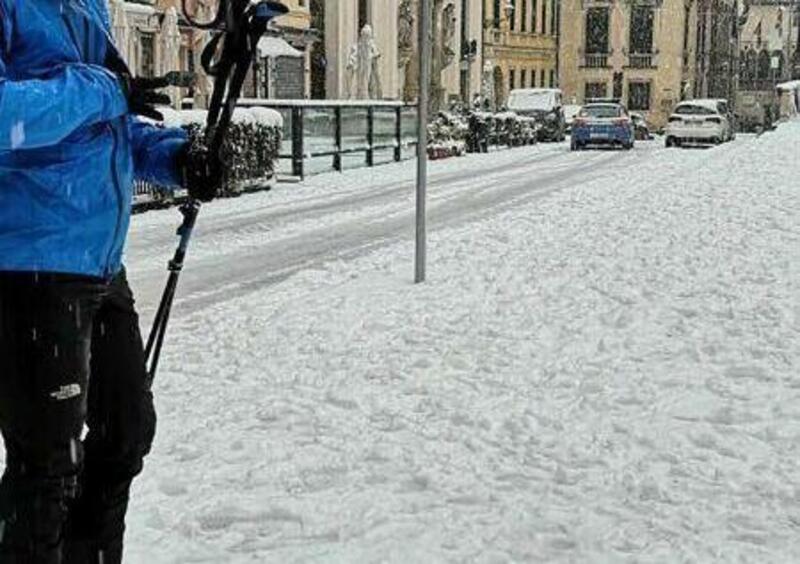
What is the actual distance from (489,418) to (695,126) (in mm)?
30892

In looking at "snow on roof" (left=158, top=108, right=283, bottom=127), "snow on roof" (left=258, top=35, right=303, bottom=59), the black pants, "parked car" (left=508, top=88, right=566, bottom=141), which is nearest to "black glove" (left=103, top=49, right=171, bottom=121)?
the black pants

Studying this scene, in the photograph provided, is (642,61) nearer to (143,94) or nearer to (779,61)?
(779,61)

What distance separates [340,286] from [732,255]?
329 centimetres

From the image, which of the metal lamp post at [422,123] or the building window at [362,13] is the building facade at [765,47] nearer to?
the building window at [362,13]

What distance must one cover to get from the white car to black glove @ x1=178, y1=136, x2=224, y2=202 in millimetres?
32726

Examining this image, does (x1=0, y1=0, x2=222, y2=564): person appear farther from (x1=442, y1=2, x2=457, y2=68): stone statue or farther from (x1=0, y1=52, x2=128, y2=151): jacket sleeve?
(x1=442, y1=2, x2=457, y2=68): stone statue

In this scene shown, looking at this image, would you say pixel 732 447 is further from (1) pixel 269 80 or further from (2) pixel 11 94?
(1) pixel 269 80

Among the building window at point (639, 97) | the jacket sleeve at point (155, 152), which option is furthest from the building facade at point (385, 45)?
the jacket sleeve at point (155, 152)

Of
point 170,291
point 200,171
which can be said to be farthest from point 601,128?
point 200,171

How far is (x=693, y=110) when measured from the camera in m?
34.4

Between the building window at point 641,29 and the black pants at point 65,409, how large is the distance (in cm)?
7188

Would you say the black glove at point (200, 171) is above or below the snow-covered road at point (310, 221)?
above

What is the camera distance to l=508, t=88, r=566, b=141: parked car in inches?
1566

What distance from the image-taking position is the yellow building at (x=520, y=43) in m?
60.1
